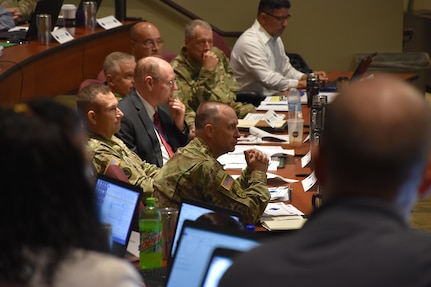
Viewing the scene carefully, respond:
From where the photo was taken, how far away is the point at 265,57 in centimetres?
720

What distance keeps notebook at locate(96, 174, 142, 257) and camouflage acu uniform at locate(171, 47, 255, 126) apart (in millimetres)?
3036

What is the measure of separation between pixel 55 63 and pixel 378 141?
499 cm

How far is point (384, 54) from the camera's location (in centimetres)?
891

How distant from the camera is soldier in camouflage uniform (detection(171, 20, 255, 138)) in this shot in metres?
6.26

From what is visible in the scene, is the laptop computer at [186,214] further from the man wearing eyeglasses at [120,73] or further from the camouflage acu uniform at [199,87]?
the camouflage acu uniform at [199,87]

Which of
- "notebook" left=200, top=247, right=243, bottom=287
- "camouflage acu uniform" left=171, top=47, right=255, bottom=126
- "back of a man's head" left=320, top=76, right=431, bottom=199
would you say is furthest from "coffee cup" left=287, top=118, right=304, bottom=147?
"back of a man's head" left=320, top=76, right=431, bottom=199

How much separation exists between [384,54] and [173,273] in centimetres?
689

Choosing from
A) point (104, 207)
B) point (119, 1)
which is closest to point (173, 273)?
point (104, 207)

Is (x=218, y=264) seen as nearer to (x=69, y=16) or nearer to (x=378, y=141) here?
(x=378, y=141)

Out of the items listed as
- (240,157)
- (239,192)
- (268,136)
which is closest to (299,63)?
(268,136)

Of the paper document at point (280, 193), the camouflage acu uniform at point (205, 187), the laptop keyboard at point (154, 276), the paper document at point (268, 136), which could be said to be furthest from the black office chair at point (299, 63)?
the laptop keyboard at point (154, 276)

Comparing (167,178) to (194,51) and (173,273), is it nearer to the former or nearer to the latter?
(173,273)

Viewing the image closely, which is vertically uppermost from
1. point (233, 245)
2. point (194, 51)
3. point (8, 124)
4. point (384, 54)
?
point (8, 124)

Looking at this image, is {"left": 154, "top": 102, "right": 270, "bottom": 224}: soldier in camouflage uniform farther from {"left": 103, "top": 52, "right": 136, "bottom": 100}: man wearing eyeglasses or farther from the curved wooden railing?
the curved wooden railing
